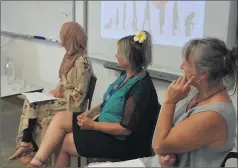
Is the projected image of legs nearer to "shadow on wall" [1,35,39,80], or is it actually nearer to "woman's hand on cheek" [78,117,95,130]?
"woman's hand on cheek" [78,117,95,130]

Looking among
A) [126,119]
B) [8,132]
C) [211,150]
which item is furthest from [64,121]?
[8,132]

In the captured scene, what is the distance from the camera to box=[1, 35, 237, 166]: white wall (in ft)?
10.4

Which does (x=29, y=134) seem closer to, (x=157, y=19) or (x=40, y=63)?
(x=157, y=19)

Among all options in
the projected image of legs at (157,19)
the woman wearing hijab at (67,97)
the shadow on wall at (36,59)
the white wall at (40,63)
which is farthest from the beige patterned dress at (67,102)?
the shadow on wall at (36,59)

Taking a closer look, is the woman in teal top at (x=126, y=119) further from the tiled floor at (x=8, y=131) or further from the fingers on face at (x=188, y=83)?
the fingers on face at (x=188, y=83)

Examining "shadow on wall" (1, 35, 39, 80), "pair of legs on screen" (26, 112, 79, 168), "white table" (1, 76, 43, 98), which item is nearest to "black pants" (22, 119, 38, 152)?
"pair of legs on screen" (26, 112, 79, 168)

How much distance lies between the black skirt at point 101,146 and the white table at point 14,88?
108 centimetres

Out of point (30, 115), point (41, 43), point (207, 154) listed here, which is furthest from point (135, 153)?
point (41, 43)

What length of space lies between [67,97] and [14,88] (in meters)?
0.78

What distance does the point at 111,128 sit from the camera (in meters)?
1.70

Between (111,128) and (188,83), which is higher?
(188,83)

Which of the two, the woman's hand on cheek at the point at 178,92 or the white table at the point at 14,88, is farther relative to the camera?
the white table at the point at 14,88

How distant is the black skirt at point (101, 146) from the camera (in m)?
1.70

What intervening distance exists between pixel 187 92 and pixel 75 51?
1115 millimetres
